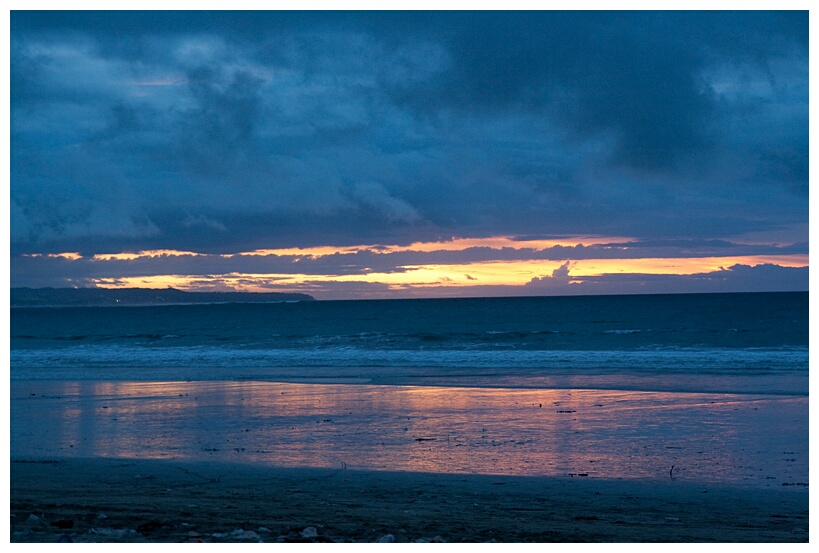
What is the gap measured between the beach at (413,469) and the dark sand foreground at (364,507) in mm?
35

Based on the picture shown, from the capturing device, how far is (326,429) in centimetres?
1417

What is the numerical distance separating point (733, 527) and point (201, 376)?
2051 centimetres

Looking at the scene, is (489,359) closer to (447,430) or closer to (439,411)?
(439,411)

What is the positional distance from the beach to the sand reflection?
6 centimetres

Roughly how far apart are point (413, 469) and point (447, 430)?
3.14 m

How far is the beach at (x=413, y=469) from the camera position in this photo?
792 cm

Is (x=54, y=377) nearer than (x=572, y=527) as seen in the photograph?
No

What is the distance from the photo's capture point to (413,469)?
10.9 meters

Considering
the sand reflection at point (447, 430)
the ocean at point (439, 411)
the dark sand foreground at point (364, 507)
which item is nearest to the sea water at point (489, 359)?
the ocean at point (439, 411)

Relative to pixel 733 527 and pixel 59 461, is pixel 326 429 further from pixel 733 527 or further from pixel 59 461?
pixel 733 527

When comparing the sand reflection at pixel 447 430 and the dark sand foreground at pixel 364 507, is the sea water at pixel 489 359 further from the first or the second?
the dark sand foreground at pixel 364 507

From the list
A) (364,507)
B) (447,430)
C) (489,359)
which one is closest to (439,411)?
(447,430)

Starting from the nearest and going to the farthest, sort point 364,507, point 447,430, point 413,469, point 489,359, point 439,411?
point 364,507 < point 413,469 < point 447,430 < point 439,411 < point 489,359
